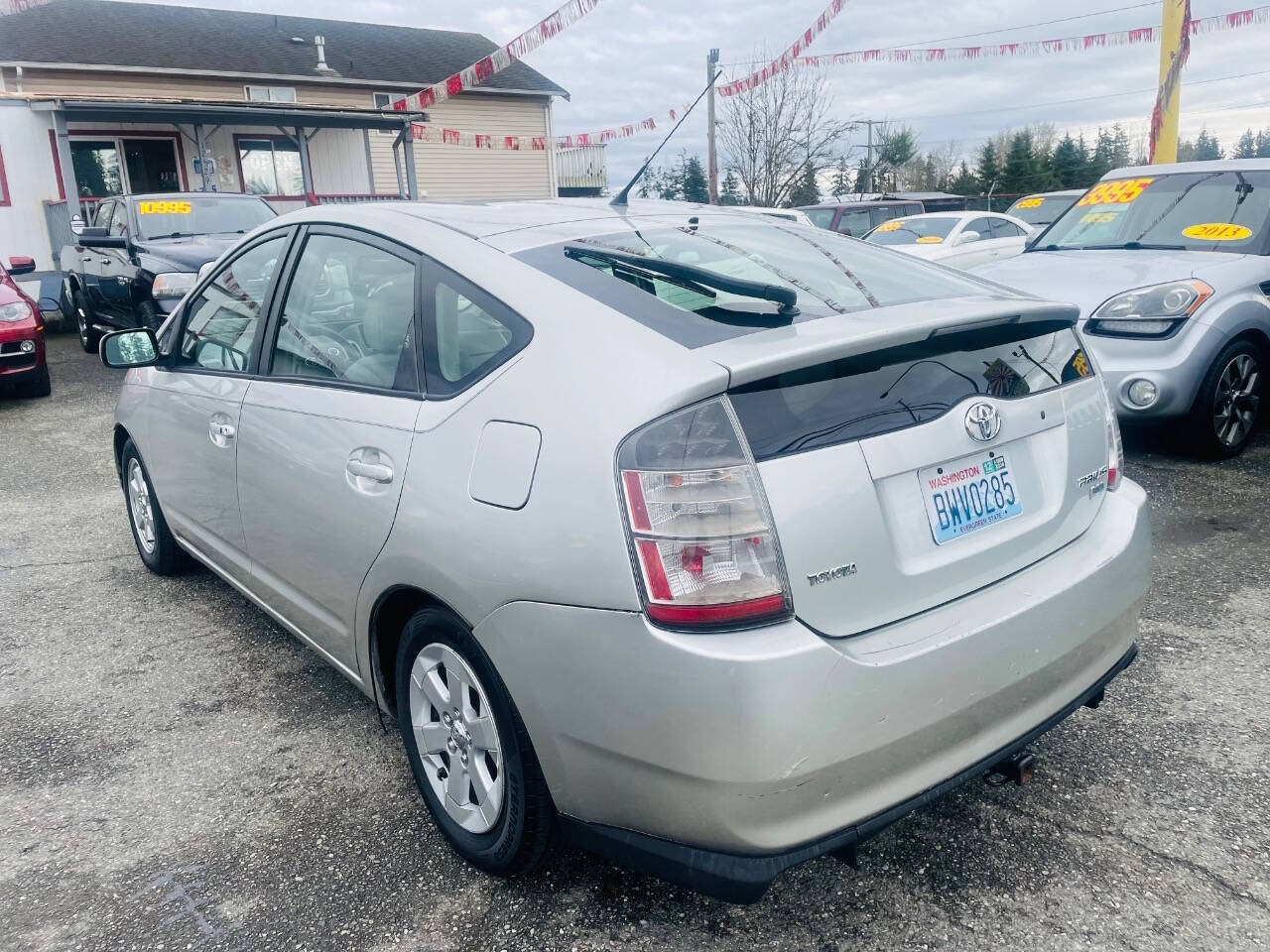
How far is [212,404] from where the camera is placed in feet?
11.2

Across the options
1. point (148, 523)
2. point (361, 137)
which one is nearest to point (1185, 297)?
point (148, 523)

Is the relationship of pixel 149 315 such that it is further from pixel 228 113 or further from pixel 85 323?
pixel 228 113

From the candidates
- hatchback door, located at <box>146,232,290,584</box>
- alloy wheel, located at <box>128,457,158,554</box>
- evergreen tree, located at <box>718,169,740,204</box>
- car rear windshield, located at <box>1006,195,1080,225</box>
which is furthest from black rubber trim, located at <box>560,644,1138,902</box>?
evergreen tree, located at <box>718,169,740,204</box>

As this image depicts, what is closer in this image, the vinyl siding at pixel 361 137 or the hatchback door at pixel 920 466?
the hatchback door at pixel 920 466

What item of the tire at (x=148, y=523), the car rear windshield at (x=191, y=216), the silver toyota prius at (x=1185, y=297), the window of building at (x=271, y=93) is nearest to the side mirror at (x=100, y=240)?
the car rear windshield at (x=191, y=216)

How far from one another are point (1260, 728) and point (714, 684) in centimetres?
208

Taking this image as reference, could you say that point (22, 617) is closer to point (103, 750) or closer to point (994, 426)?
point (103, 750)

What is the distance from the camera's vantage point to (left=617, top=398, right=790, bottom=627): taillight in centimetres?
184

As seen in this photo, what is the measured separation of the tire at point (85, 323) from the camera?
12.2 meters

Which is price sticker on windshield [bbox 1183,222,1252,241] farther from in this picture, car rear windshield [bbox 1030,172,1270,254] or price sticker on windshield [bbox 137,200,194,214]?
price sticker on windshield [bbox 137,200,194,214]

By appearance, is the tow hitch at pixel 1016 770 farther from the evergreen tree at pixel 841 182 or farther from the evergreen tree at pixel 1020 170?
the evergreen tree at pixel 1020 170

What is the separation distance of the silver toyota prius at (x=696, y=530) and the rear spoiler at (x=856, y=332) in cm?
1

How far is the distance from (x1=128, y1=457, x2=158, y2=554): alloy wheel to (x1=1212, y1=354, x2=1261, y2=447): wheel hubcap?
212 inches

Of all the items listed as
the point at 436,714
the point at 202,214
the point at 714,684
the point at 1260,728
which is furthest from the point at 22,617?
the point at 202,214
